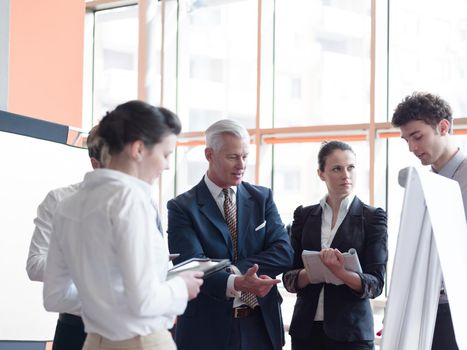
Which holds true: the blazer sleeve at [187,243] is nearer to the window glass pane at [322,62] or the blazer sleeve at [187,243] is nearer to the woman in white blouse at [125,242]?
the woman in white blouse at [125,242]

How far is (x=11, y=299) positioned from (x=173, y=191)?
3601mm

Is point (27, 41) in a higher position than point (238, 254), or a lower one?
higher

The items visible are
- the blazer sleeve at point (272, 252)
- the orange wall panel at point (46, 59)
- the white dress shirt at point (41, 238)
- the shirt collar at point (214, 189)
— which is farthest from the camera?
the orange wall panel at point (46, 59)

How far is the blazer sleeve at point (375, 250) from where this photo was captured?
3170 millimetres

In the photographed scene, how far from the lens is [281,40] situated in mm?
6699

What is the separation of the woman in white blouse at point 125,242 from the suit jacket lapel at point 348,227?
1236 millimetres

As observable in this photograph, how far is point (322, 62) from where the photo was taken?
6.48 m

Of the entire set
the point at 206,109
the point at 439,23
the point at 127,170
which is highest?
the point at 439,23

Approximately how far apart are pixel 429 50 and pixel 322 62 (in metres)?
1.01

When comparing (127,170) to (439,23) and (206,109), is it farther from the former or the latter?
(206,109)

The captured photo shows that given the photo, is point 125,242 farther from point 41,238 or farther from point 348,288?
point 348,288

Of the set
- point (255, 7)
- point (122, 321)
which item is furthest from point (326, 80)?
point (122, 321)

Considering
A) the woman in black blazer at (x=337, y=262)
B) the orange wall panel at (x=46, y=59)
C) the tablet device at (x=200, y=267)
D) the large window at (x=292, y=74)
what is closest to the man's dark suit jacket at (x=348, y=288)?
the woman in black blazer at (x=337, y=262)

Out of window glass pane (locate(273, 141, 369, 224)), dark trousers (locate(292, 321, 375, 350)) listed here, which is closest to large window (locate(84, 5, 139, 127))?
window glass pane (locate(273, 141, 369, 224))
